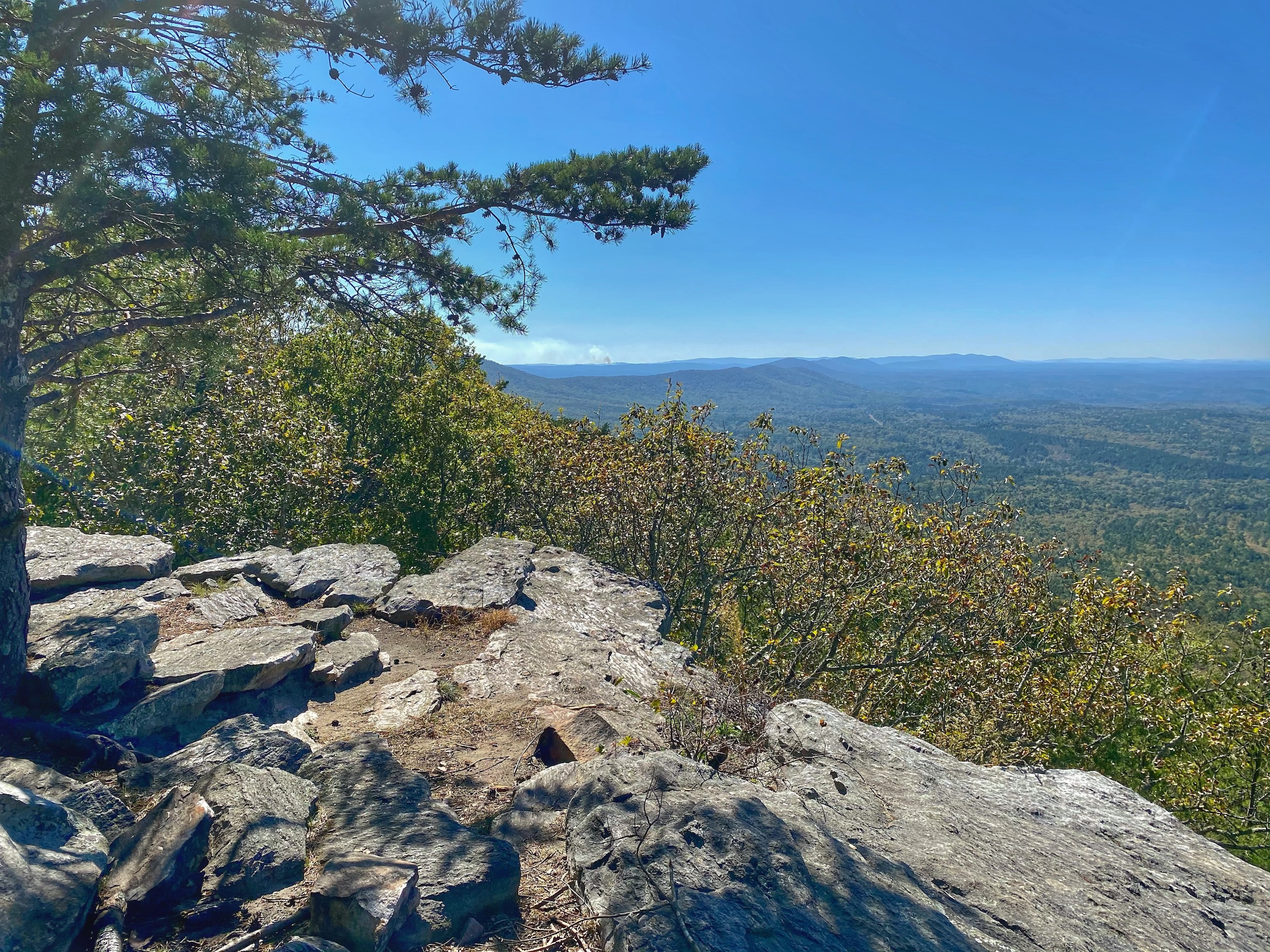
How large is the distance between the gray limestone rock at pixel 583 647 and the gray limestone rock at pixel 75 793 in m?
4.09

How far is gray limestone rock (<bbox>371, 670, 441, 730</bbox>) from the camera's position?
7.21 m

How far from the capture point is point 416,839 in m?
4.18

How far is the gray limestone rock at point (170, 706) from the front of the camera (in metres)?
5.72

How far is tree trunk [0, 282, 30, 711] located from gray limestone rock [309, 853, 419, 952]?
4198mm

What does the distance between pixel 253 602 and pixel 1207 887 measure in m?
11.3

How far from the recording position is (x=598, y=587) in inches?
476

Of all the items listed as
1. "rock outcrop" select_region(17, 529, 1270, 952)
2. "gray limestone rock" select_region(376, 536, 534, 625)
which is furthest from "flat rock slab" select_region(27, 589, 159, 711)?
A: "gray limestone rock" select_region(376, 536, 534, 625)

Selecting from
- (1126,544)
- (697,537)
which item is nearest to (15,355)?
(697,537)

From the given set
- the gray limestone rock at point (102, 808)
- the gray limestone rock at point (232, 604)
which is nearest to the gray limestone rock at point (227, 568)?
the gray limestone rock at point (232, 604)

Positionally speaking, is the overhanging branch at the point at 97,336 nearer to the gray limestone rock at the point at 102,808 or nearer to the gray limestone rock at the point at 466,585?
the gray limestone rock at the point at 102,808

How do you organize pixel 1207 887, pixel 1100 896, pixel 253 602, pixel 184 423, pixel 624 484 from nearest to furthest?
1. pixel 1100 896
2. pixel 1207 887
3. pixel 253 602
4. pixel 184 423
5. pixel 624 484

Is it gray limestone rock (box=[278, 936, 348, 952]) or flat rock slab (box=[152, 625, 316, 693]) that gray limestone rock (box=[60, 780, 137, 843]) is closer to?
gray limestone rock (box=[278, 936, 348, 952])

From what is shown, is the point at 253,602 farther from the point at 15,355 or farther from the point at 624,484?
the point at 624,484

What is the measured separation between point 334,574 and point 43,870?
773 centimetres
